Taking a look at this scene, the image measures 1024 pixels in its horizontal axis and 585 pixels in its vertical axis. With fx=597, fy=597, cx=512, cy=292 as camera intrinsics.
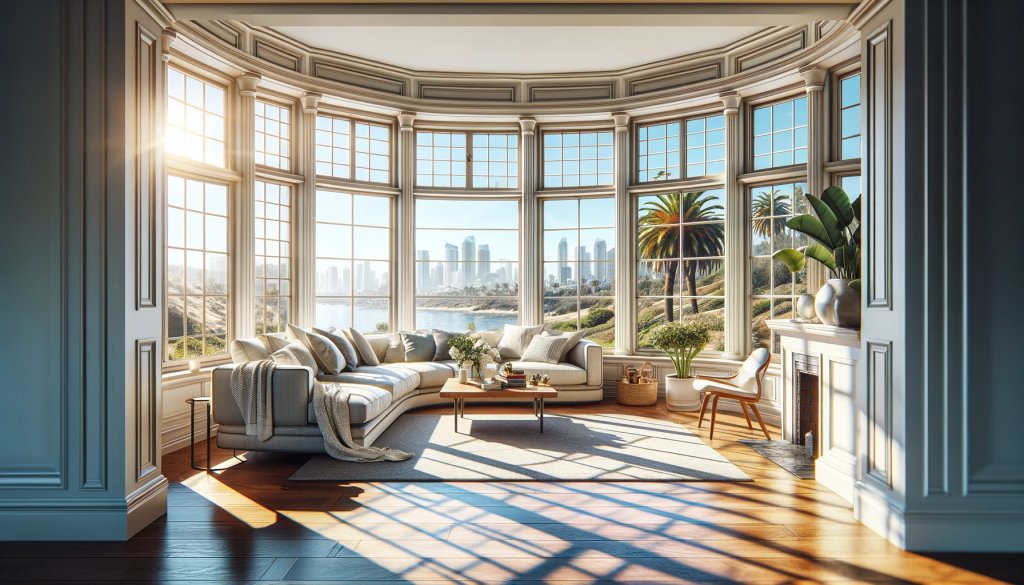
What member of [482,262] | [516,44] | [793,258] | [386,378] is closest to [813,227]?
[793,258]

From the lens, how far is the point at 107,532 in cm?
314

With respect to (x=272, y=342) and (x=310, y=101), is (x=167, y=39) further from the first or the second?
(x=272, y=342)

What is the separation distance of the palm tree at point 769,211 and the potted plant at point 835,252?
4.79ft

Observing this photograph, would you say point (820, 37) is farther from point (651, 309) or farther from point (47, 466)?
point (47, 466)

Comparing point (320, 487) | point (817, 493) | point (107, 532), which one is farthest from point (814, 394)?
point (107, 532)

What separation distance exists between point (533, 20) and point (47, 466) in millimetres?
3699

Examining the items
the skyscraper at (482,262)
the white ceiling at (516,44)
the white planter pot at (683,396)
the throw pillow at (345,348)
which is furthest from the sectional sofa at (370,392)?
the white ceiling at (516,44)

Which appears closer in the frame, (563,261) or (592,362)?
(592,362)

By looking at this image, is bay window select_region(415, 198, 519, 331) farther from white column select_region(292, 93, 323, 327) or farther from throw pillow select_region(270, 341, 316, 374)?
throw pillow select_region(270, 341, 316, 374)

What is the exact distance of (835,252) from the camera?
429 cm

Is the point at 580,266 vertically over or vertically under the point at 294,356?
over

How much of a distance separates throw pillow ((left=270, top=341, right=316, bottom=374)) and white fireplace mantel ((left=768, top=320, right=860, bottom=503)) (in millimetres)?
3904

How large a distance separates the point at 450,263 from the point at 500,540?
5039 millimetres

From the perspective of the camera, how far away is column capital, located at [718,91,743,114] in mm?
6770
